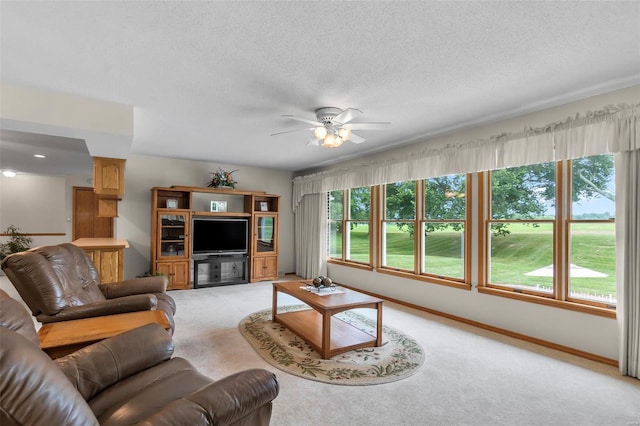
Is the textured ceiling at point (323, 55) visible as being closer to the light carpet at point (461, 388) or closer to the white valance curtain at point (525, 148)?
the white valance curtain at point (525, 148)

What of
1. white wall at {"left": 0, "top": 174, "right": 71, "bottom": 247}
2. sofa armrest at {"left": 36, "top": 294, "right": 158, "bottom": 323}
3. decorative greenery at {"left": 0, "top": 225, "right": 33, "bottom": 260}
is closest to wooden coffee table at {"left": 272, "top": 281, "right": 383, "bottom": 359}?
sofa armrest at {"left": 36, "top": 294, "right": 158, "bottom": 323}

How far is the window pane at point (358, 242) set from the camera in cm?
562

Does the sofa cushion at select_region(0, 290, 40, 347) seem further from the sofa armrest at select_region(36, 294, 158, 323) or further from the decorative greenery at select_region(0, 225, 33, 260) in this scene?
the decorative greenery at select_region(0, 225, 33, 260)

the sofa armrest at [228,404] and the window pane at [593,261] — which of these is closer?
the sofa armrest at [228,404]

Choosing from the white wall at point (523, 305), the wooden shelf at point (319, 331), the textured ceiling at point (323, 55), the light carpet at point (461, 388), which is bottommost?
the light carpet at point (461, 388)

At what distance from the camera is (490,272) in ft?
12.5

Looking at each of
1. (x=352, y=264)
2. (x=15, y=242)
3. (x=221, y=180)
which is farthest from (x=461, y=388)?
(x=15, y=242)

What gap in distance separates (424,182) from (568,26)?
2.81 m

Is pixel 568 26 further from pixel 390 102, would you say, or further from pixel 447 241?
pixel 447 241

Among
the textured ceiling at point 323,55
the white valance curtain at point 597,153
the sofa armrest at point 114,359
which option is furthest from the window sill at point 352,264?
the sofa armrest at point 114,359

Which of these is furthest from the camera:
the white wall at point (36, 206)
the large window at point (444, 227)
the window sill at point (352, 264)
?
the white wall at point (36, 206)

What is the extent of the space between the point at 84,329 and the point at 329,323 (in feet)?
6.01

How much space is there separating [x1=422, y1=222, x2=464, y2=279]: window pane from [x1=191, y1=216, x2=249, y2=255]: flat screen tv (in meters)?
3.49

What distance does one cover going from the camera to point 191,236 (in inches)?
228
